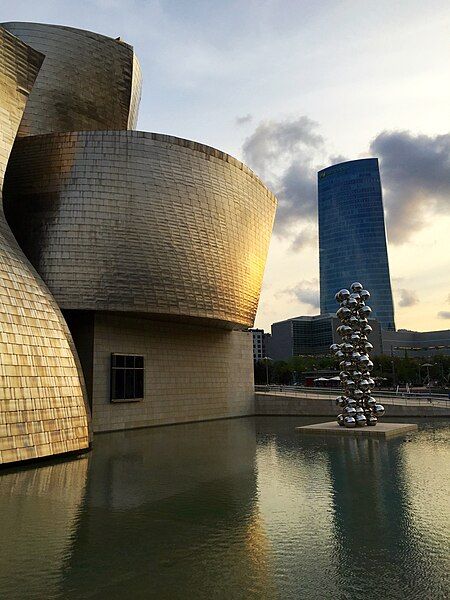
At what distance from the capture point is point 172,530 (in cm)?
631

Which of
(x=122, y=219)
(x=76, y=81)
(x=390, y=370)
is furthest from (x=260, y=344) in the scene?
(x=122, y=219)

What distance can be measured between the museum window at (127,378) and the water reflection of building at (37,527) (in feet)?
32.1

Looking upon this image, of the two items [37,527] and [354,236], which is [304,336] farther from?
[37,527]

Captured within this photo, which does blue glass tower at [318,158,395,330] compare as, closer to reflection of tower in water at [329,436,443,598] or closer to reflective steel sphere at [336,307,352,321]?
reflective steel sphere at [336,307,352,321]

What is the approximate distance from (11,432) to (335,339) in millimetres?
99375

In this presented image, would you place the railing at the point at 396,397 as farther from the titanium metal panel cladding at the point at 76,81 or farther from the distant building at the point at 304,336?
the distant building at the point at 304,336

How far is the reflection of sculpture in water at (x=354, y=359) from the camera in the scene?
58.7 ft

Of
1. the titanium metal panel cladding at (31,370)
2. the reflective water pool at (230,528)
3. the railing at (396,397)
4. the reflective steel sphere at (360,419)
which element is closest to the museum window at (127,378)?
the titanium metal panel cladding at (31,370)

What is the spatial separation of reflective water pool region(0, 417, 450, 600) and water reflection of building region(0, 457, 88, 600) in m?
0.02

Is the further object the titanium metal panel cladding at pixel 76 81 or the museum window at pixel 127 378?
the titanium metal panel cladding at pixel 76 81

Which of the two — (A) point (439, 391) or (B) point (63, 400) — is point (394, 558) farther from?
(A) point (439, 391)

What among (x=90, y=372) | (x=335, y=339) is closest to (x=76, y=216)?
(x=90, y=372)

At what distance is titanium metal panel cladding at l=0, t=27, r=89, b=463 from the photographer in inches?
476

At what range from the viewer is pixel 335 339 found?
10656cm
